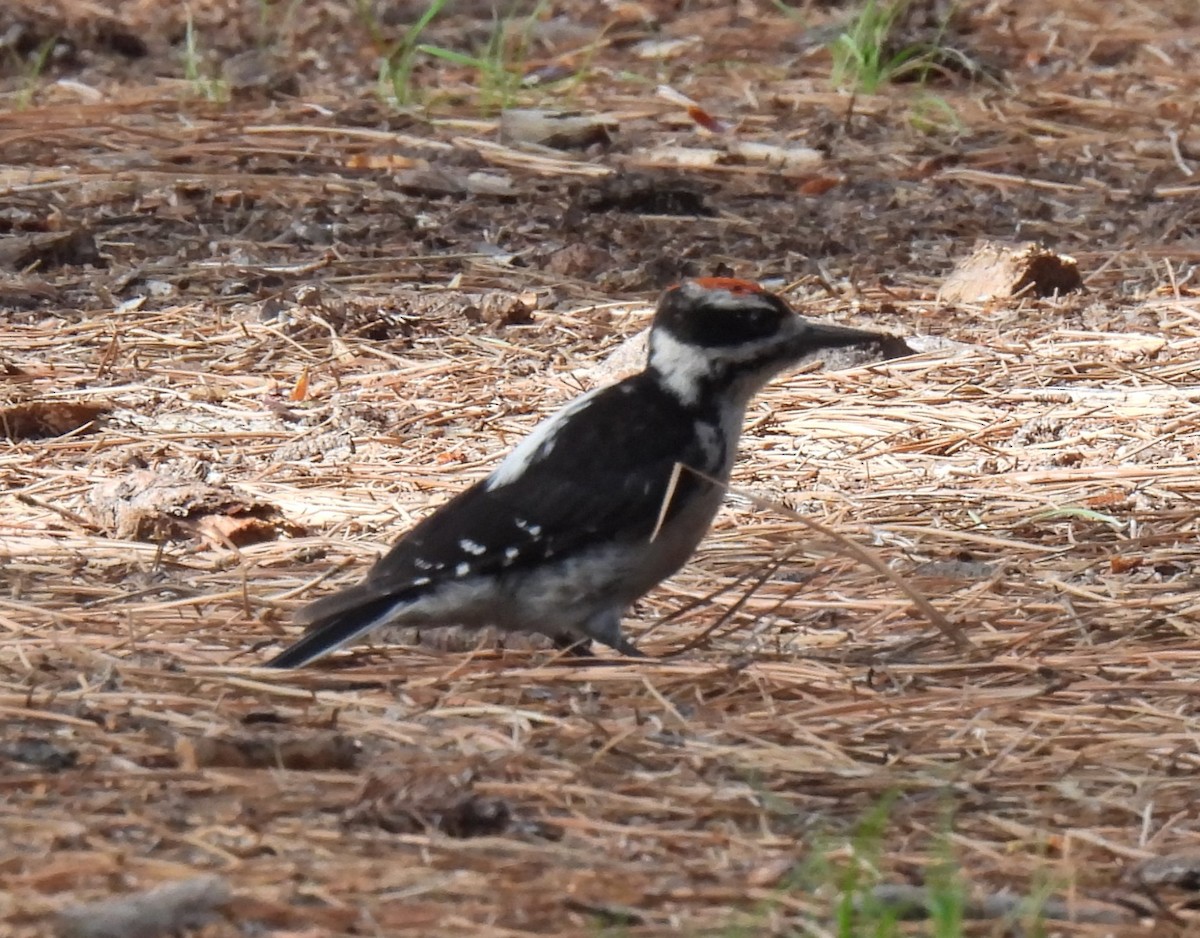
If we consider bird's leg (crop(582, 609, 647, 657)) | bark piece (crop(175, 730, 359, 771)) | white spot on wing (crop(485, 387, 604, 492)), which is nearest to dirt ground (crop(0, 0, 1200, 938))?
bark piece (crop(175, 730, 359, 771))

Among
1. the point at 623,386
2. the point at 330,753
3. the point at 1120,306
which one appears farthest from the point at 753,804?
the point at 1120,306

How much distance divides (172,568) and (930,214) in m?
4.06

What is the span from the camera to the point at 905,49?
9578 millimetres

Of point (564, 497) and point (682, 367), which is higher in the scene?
point (682, 367)

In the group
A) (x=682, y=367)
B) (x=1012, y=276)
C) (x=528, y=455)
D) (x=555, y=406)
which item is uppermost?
(x=682, y=367)

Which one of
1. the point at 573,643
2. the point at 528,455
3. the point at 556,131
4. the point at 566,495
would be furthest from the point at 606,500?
the point at 556,131

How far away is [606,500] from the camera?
13.9 feet

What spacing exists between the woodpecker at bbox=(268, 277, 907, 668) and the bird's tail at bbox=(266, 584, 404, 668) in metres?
0.01

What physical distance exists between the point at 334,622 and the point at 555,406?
2128mm

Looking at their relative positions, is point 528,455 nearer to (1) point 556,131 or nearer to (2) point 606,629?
(2) point 606,629

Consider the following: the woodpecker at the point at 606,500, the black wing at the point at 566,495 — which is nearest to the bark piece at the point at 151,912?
the woodpecker at the point at 606,500

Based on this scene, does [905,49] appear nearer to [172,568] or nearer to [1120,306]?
[1120,306]

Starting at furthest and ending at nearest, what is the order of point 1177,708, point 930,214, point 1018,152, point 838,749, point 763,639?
point 1018,152
point 930,214
point 763,639
point 1177,708
point 838,749

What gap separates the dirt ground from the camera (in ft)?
9.14
